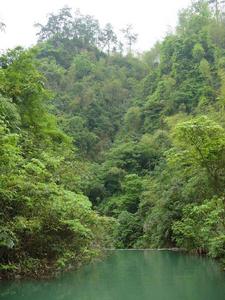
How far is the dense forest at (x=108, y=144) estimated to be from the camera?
36.7 ft

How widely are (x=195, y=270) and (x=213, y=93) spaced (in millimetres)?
23687

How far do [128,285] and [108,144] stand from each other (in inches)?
1196

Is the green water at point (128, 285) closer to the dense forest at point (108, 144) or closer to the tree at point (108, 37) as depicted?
the dense forest at point (108, 144)

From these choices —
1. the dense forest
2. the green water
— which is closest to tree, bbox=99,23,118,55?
the dense forest

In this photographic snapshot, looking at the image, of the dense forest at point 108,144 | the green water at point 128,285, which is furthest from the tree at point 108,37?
the green water at point 128,285

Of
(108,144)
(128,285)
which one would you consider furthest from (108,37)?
(128,285)

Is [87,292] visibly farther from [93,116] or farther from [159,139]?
[93,116]

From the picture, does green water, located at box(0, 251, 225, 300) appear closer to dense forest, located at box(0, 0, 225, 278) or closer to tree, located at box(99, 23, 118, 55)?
dense forest, located at box(0, 0, 225, 278)

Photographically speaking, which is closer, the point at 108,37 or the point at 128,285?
the point at 128,285

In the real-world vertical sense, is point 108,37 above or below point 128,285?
above

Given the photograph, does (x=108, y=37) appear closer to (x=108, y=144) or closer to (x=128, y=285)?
(x=108, y=144)

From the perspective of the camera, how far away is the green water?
9.22 m

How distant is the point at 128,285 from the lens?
34.8ft

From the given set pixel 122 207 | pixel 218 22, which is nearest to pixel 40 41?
pixel 218 22
